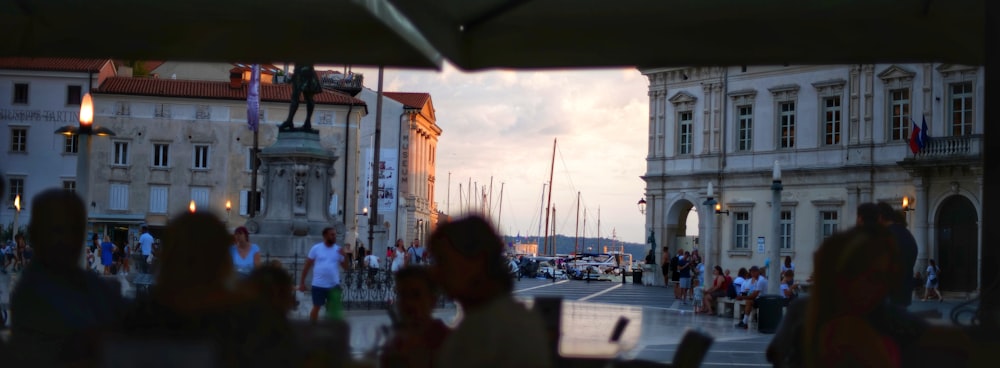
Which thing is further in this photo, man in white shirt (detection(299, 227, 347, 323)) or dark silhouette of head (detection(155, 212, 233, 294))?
man in white shirt (detection(299, 227, 347, 323))

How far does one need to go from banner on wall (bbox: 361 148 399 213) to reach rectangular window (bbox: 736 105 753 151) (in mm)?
22876

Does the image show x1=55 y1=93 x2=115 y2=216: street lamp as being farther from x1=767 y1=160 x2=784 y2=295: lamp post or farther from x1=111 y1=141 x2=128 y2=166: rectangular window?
x1=111 y1=141 x2=128 y2=166: rectangular window

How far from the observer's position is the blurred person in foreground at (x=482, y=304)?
326cm

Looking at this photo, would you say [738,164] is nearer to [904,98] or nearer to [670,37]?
[904,98]

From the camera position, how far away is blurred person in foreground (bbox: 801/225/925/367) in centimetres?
350

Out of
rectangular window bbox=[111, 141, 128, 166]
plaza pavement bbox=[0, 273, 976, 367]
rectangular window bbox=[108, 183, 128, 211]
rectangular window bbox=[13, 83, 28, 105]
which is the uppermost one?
rectangular window bbox=[13, 83, 28, 105]

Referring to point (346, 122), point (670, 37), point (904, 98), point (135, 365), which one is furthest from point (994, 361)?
point (346, 122)

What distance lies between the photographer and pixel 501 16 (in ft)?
20.9

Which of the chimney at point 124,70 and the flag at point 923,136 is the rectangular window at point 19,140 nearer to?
the chimney at point 124,70

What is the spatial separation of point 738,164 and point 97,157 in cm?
3502

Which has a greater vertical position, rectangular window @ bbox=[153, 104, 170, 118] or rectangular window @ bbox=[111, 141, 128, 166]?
rectangular window @ bbox=[153, 104, 170, 118]

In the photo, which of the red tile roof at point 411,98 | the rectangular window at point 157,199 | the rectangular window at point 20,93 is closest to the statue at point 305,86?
the rectangular window at point 157,199

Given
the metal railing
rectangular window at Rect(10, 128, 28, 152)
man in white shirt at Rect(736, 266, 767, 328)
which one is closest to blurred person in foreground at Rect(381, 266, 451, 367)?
the metal railing

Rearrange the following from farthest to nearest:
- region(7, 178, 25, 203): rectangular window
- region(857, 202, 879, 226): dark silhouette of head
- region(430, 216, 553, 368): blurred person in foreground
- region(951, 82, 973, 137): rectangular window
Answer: region(7, 178, 25, 203): rectangular window
region(951, 82, 973, 137): rectangular window
region(857, 202, 879, 226): dark silhouette of head
region(430, 216, 553, 368): blurred person in foreground
